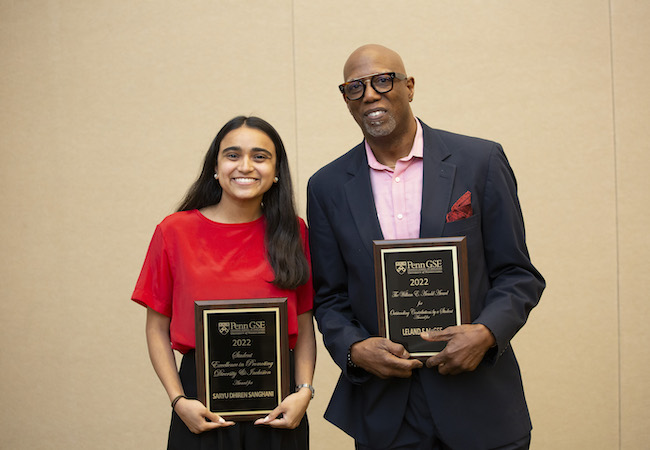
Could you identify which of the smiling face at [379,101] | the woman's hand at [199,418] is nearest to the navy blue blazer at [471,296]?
the smiling face at [379,101]

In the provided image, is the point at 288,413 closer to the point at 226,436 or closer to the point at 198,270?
the point at 226,436

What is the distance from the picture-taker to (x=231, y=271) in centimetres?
204

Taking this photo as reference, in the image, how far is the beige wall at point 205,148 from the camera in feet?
12.7

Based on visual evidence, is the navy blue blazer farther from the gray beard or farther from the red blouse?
the red blouse

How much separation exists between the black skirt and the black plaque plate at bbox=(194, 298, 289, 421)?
96 millimetres

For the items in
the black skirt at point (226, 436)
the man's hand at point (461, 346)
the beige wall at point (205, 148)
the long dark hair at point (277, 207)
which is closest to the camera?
the man's hand at point (461, 346)

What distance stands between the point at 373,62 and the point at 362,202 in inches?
17.8

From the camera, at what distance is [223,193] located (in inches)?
87.4

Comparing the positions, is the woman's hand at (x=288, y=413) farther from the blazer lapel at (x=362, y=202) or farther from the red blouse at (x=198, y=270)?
the blazer lapel at (x=362, y=202)

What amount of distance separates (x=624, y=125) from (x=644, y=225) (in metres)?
0.64

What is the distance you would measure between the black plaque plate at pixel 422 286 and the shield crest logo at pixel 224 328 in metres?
0.47

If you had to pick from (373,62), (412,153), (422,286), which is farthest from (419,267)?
(373,62)

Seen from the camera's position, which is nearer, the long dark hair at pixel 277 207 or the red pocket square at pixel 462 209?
the red pocket square at pixel 462 209

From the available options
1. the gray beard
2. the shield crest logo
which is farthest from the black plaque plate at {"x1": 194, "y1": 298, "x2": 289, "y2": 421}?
the gray beard
